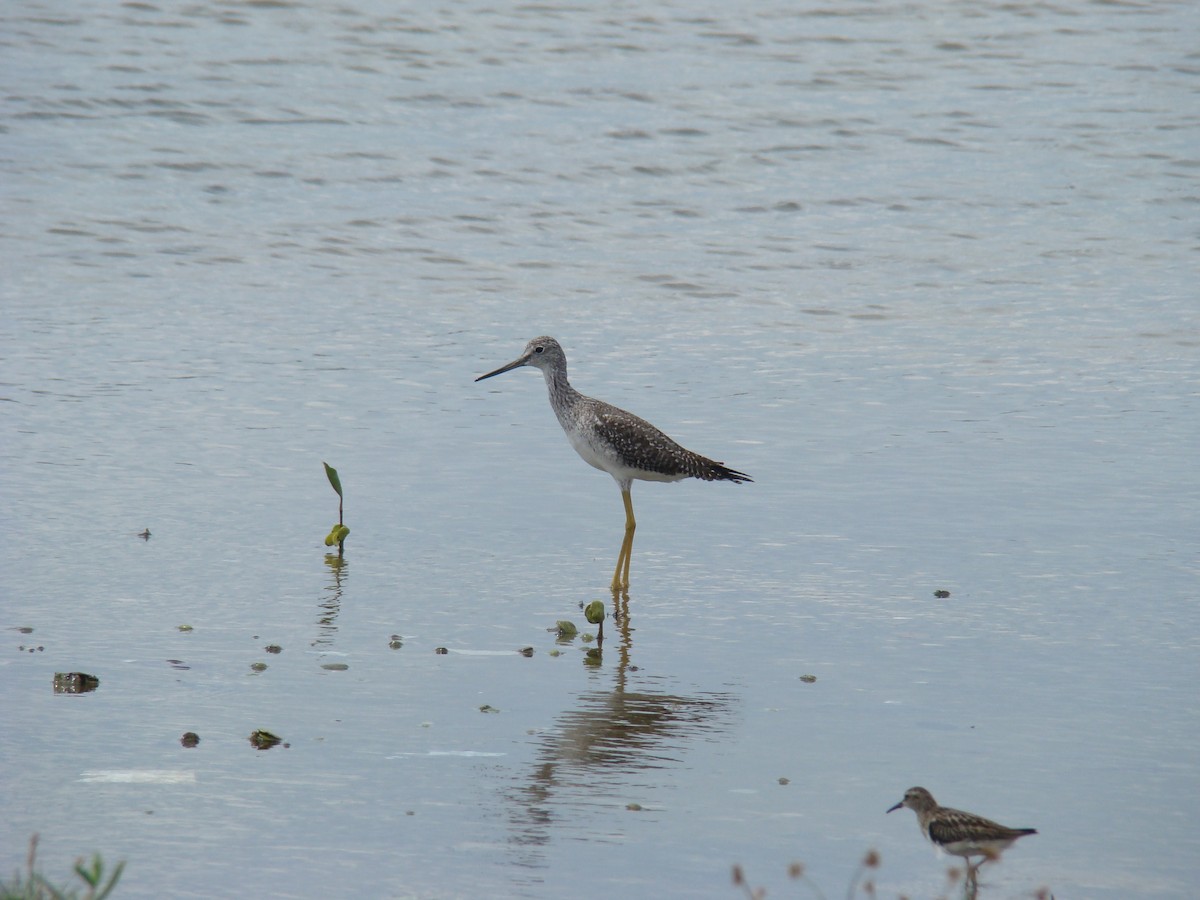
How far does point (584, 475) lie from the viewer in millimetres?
11164

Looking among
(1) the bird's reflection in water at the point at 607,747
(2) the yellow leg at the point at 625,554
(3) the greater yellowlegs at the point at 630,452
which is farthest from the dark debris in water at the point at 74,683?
(3) the greater yellowlegs at the point at 630,452

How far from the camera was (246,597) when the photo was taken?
846 cm

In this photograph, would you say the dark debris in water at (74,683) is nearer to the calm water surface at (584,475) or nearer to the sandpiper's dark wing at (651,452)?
the calm water surface at (584,475)

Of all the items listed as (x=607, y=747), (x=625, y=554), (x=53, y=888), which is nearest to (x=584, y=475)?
(x=625, y=554)

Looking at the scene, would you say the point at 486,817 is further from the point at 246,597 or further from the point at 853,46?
the point at 853,46

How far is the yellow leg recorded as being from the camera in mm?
9016

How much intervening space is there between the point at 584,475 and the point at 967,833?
19.2ft

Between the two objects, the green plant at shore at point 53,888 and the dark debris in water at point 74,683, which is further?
the dark debris in water at point 74,683

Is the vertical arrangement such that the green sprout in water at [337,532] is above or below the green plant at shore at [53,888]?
below

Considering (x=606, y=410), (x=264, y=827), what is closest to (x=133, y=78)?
(x=606, y=410)

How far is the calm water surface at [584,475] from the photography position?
6238 millimetres

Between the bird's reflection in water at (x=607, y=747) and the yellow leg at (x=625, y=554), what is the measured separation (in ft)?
3.74

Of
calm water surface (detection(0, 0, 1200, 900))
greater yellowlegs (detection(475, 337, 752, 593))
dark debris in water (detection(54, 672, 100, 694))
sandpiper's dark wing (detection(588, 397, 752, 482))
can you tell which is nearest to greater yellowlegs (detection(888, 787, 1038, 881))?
calm water surface (detection(0, 0, 1200, 900))

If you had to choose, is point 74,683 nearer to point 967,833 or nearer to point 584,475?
point 967,833
